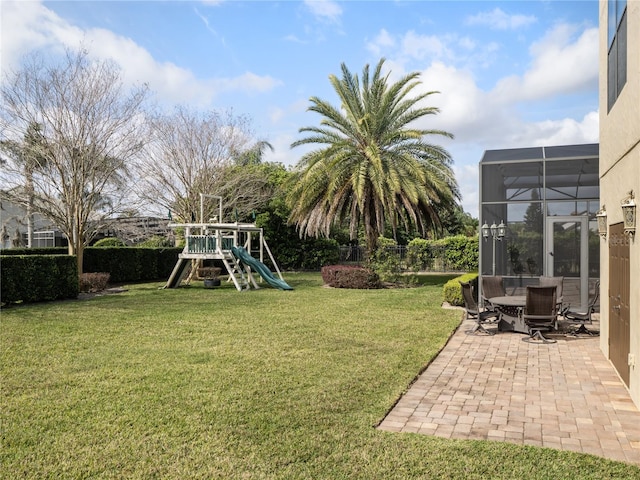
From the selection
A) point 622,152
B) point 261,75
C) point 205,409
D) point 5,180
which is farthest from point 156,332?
point 5,180

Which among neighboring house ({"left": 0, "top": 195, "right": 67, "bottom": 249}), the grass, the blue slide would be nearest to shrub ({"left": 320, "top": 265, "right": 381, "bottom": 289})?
the blue slide

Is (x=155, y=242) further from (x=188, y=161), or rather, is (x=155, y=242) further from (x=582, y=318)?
(x=582, y=318)

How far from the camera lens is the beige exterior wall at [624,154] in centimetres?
516

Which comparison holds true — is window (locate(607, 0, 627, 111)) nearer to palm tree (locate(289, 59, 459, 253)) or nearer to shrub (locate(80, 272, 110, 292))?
palm tree (locate(289, 59, 459, 253))

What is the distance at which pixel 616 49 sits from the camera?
6.35 m

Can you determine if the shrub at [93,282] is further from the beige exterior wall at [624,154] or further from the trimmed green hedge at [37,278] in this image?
the beige exterior wall at [624,154]

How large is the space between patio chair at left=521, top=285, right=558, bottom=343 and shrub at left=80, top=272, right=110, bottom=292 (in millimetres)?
14116

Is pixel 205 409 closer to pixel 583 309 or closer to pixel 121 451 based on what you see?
pixel 121 451

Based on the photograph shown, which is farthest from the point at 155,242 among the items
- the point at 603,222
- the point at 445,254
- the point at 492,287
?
the point at 603,222

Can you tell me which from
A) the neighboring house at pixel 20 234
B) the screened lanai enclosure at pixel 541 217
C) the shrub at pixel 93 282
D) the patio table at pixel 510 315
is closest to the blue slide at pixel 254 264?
the shrub at pixel 93 282

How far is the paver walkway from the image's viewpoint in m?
4.32

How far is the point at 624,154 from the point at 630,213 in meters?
0.85

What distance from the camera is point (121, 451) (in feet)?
12.9

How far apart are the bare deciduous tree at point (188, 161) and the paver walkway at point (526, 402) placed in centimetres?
1669
